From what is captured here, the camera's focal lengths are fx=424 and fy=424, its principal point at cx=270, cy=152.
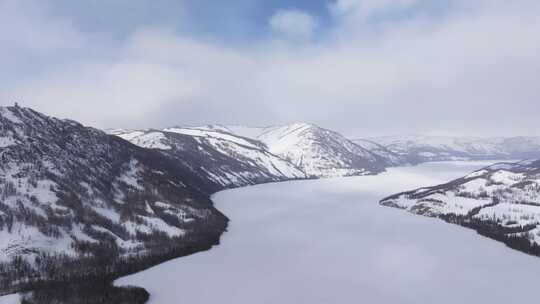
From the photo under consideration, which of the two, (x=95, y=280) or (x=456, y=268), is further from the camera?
(x=456, y=268)

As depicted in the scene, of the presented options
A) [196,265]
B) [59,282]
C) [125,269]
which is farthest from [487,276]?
[59,282]

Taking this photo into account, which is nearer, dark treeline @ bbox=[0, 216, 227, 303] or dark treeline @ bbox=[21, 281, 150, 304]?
dark treeline @ bbox=[21, 281, 150, 304]

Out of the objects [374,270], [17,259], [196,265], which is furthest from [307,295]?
[17,259]

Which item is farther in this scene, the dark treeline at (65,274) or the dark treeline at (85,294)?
the dark treeline at (65,274)

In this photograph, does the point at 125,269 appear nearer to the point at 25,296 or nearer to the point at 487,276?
the point at 25,296

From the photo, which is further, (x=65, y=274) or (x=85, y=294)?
(x=65, y=274)

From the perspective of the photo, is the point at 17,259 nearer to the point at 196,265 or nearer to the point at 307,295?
the point at 196,265

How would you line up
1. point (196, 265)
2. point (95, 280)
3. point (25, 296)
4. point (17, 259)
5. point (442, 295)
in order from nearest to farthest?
1. point (25, 296)
2. point (442, 295)
3. point (95, 280)
4. point (17, 259)
5. point (196, 265)

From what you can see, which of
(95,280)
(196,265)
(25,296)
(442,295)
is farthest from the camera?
(196,265)

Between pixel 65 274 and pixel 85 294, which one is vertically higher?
pixel 65 274
